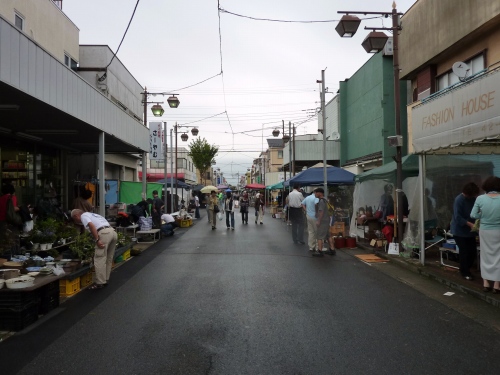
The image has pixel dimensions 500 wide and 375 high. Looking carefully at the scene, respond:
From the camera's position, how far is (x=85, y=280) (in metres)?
8.02

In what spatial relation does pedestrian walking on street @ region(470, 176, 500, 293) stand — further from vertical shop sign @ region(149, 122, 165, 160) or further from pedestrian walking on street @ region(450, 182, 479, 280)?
vertical shop sign @ region(149, 122, 165, 160)

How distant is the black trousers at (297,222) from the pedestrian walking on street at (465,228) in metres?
6.55

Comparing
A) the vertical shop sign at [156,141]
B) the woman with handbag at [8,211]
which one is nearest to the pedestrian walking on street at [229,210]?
the vertical shop sign at [156,141]

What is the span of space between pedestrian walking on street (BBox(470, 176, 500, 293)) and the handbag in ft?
26.0

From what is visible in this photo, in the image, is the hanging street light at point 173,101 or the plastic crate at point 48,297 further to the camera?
the hanging street light at point 173,101

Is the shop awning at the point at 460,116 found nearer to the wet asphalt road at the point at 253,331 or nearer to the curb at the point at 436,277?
the curb at the point at 436,277

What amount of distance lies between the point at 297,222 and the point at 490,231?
7.89m

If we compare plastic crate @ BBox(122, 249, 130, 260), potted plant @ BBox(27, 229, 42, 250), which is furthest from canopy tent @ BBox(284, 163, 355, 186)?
potted plant @ BBox(27, 229, 42, 250)

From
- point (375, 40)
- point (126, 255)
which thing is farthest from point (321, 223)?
point (126, 255)

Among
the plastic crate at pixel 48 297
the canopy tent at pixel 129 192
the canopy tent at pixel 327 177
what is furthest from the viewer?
the canopy tent at pixel 129 192

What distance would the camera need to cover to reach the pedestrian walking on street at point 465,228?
7.60 meters

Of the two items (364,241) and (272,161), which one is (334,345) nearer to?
(364,241)

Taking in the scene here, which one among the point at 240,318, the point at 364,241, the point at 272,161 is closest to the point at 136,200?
the point at 364,241

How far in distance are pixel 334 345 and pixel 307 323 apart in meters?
0.83
